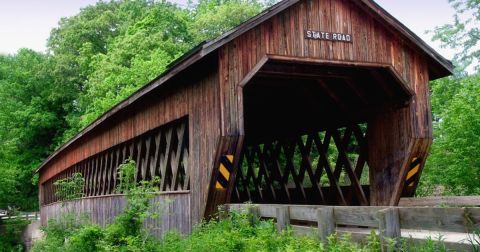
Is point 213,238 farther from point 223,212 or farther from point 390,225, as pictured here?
point 390,225

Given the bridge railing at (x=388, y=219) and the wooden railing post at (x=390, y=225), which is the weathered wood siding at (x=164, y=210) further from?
the wooden railing post at (x=390, y=225)

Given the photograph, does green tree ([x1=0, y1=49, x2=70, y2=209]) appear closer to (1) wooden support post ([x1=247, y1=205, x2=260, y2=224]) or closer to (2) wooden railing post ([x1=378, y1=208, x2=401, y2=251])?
(1) wooden support post ([x1=247, y1=205, x2=260, y2=224])

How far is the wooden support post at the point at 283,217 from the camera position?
708 cm

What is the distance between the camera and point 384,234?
535 centimetres

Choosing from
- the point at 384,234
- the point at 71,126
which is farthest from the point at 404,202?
the point at 71,126

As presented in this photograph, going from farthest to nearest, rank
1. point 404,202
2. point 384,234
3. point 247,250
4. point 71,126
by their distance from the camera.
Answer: point 71,126 → point 404,202 → point 247,250 → point 384,234

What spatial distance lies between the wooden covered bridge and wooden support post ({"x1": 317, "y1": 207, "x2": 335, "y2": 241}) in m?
2.81

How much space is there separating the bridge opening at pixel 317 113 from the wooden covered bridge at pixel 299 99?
0.11 feet

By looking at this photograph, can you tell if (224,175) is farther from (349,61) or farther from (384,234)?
(384,234)

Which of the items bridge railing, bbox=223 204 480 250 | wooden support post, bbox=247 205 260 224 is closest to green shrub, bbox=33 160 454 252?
wooden support post, bbox=247 205 260 224

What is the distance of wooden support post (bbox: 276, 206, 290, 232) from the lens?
708cm

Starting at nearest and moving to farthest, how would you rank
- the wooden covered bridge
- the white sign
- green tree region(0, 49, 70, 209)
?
the wooden covered bridge
the white sign
green tree region(0, 49, 70, 209)

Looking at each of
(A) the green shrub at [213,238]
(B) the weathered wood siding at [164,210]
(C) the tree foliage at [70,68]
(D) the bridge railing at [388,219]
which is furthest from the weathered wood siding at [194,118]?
(C) the tree foliage at [70,68]

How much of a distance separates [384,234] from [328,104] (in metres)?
7.65
